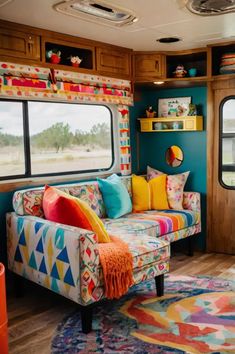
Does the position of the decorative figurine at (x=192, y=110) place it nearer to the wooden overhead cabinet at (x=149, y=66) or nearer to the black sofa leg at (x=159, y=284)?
the wooden overhead cabinet at (x=149, y=66)

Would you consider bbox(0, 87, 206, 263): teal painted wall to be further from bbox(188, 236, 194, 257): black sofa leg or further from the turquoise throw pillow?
the turquoise throw pillow

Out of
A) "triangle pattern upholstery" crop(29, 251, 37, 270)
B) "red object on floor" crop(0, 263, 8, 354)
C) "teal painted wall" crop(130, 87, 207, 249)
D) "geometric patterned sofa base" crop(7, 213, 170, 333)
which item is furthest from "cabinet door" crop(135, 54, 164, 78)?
"red object on floor" crop(0, 263, 8, 354)

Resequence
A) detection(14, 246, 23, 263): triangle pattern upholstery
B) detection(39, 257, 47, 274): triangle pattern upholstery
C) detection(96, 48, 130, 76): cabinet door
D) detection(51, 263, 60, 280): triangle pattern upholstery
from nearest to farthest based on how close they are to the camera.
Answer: detection(51, 263, 60, 280): triangle pattern upholstery, detection(39, 257, 47, 274): triangle pattern upholstery, detection(14, 246, 23, 263): triangle pattern upholstery, detection(96, 48, 130, 76): cabinet door

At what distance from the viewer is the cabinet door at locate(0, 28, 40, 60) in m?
3.42

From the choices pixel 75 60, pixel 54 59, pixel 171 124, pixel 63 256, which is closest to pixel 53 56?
pixel 54 59

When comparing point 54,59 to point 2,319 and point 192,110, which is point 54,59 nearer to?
point 192,110

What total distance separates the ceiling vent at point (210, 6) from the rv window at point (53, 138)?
5.66 ft

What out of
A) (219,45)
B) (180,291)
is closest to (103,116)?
(219,45)

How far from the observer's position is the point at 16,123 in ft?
12.6

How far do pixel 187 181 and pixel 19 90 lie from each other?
2.34 m

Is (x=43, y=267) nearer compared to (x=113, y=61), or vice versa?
(x=43, y=267)

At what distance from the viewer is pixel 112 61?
4.39 m

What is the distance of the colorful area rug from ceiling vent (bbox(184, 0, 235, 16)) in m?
2.31

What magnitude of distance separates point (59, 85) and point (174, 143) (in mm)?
1773
